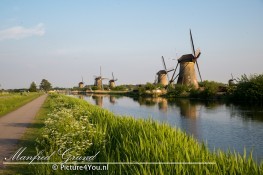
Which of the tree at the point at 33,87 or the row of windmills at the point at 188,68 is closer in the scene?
the row of windmills at the point at 188,68

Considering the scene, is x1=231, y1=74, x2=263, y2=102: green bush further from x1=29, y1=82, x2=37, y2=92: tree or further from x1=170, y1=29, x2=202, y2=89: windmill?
x1=29, y1=82, x2=37, y2=92: tree

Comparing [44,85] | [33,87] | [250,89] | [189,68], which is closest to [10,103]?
[250,89]

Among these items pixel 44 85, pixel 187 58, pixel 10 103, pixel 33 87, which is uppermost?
pixel 187 58

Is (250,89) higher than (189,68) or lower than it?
lower

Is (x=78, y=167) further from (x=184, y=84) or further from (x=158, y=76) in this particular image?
(x=158, y=76)

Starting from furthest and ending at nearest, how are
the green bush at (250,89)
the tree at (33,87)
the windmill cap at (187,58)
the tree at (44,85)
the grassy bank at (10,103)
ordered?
the tree at (44,85) → the tree at (33,87) → the windmill cap at (187,58) → the green bush at (250,89) → the grassy bank at (10,103)

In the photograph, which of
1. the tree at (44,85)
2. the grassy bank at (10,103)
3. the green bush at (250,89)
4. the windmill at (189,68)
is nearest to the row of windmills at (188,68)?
the windmill at (189,68)

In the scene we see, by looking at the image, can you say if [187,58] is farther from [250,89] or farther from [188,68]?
[250,89]

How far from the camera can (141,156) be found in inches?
224

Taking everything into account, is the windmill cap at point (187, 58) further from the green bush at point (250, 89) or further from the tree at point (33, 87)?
the tree at point (33, 87)

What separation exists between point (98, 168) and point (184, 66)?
2052 inches

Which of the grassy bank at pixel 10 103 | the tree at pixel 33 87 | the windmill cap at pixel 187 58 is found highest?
the windmill cap at pixel 187 58

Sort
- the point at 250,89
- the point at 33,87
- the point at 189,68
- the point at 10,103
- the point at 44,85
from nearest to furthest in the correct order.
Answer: the point at 10,103 → the point at 250,89 → the point at 189,68 → the point at 33,87 → the point at 44,85

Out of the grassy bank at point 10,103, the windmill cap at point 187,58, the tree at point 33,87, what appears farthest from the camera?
the tree at point 33,87
